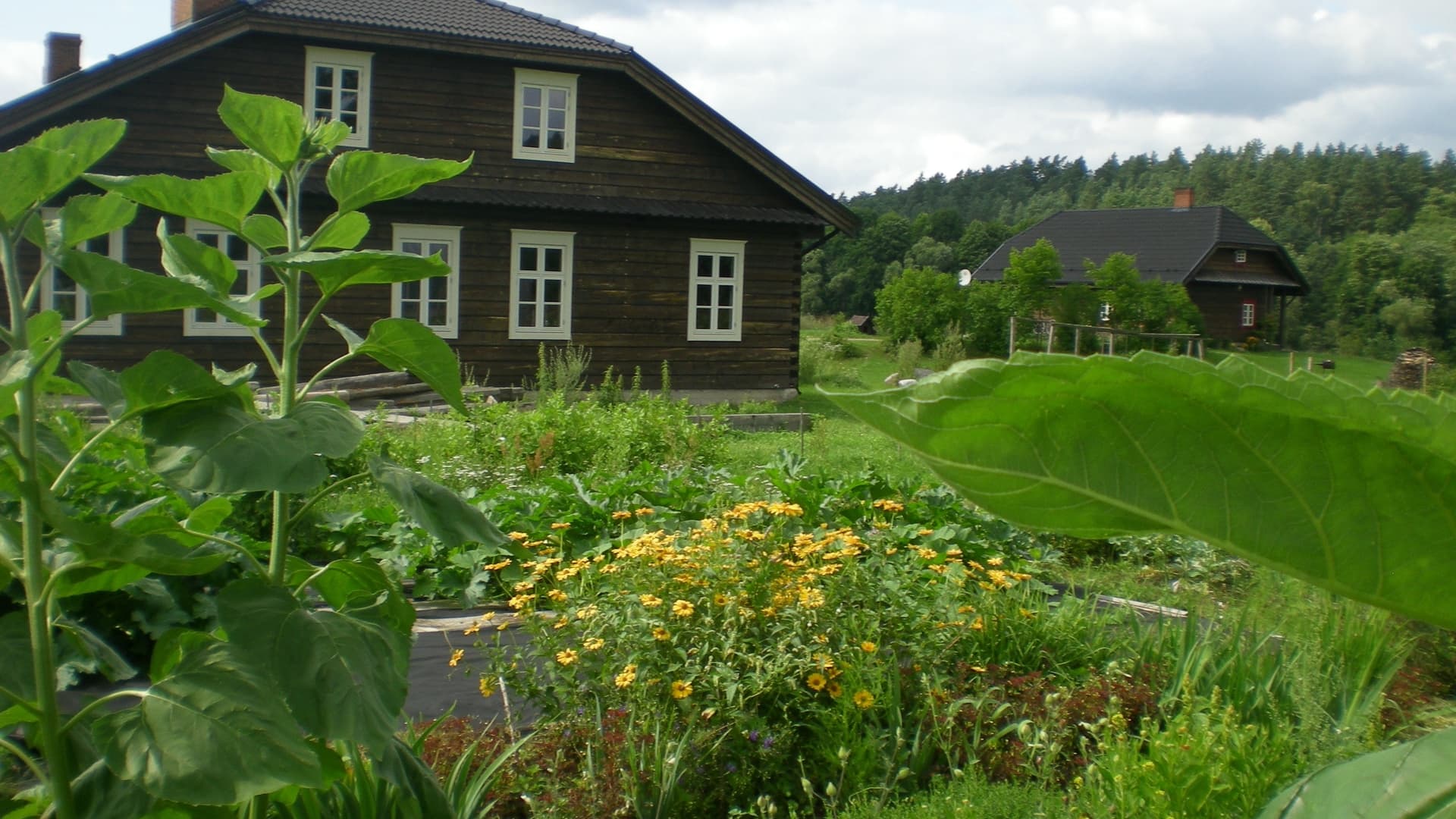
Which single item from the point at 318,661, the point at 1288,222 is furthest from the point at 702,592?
the point at 1288,222

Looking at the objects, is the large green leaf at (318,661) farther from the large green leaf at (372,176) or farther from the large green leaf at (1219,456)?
the large green leaf at (1219,456)

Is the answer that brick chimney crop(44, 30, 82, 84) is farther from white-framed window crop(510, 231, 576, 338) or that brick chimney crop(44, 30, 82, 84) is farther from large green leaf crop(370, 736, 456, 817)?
large green leaf crop(370, 736, 456, 817)

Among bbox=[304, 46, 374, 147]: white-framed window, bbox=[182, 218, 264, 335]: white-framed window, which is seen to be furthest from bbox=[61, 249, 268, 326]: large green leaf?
bbox=[304, 46, 374, 147]: white-framed window

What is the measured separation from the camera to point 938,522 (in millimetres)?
6938

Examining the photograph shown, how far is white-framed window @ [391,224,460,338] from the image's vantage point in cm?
1650

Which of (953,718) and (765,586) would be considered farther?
(765,586)

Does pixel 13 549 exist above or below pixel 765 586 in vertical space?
above

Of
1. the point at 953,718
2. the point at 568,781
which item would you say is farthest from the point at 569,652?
the point at 953,718

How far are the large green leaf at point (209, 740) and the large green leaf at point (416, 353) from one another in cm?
51

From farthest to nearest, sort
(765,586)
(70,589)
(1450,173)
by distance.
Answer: (1450,173) → (765,586) → (70,589)

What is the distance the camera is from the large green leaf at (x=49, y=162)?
59.0 inches

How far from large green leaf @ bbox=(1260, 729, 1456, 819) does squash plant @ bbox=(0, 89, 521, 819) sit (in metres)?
1.32

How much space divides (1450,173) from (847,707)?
92.1m

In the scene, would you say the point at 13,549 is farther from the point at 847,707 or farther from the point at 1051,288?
the point at 1051,288
